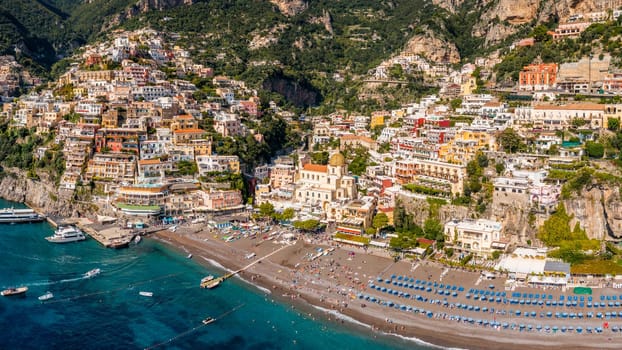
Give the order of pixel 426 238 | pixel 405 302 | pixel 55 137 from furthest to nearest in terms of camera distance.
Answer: pixel 55 137
pixel 426 238
pixel 405 302

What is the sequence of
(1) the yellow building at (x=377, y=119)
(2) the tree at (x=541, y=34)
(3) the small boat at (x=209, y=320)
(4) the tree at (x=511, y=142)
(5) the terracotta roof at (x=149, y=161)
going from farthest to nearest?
(1) the yellow building at (x=377, y=119)
(2) the tree at (x=541, y=34)
(5) the terracotta roof at (x=149, y=161)
(4) the tree at (x=511, y=142)
(3) the small boat at (x=209, y=320)

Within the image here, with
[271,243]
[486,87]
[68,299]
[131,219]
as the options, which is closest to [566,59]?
[486,87]

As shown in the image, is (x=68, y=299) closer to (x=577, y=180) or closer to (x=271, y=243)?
(x=271, y=243)

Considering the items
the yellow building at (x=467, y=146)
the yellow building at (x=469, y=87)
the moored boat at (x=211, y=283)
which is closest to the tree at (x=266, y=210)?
the moored boat at (x=211, y=283)

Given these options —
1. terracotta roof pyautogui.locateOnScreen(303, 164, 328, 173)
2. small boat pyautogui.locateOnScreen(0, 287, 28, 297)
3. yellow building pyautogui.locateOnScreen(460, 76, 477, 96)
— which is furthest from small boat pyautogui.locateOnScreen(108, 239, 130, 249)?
yellow building pyautogui.locateOnScreen(460, 76, 477, 96)

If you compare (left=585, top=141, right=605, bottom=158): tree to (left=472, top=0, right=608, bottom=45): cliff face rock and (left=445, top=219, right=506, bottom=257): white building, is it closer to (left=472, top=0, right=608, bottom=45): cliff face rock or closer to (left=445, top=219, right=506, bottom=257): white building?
(left=445, top=219, right=506, bottom=257): white building

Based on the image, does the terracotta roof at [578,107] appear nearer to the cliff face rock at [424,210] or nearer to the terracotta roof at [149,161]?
the cliff face rock at [424,210]
